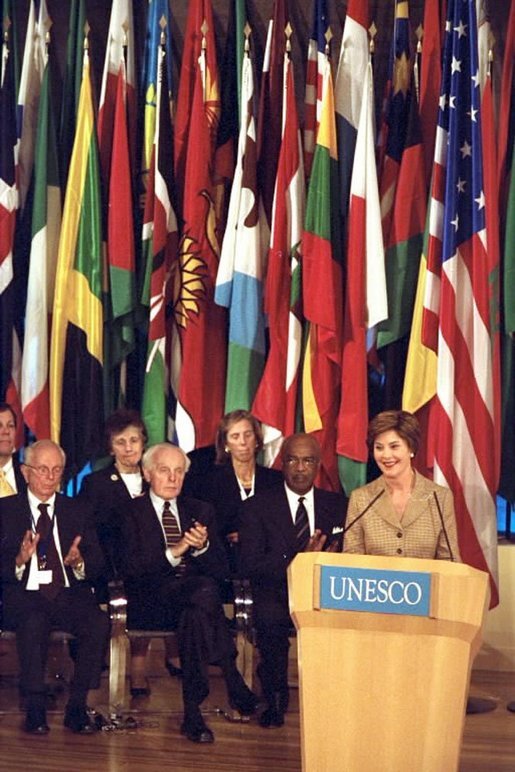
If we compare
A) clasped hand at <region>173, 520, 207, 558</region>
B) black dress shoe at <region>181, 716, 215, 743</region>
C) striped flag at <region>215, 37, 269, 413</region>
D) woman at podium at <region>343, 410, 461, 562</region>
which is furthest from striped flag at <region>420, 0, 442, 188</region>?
black dress shoe at <region>181, 716, 215, 743</region>

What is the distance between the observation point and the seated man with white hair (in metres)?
5.38

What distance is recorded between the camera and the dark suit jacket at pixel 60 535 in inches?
219

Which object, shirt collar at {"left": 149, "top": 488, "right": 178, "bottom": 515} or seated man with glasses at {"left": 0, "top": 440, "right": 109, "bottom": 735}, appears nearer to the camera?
seated man with glasses at {"left": 0, "top": 440, "right": 109, "bottom": 735}

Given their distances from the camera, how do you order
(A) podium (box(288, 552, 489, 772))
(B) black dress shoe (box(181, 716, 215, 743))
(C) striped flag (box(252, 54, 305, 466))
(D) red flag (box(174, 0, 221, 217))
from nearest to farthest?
(A) podium (box(288, 552, 489, 772)) < (B) black dress shoe (box(181, 716, 215, 743)) < (C) striped flag (box(252, 54, 305, 466)) < (D) red flag (box(174, 0, 221, 217))

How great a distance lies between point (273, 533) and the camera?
5.79 metres

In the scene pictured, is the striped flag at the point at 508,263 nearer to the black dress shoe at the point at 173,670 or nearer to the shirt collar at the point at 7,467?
the black dress shoe at the point at 173,670

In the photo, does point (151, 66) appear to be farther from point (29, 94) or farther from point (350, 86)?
point (350, 86)

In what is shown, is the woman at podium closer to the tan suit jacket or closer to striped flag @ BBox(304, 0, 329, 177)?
the tan suit jacket

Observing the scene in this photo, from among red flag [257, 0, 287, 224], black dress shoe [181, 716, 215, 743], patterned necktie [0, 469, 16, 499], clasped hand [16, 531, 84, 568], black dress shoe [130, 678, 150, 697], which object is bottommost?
black dress shoe [181, 716, 215, 743]

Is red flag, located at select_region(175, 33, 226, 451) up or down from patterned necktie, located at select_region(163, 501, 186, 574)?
up

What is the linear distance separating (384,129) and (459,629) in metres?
3.25

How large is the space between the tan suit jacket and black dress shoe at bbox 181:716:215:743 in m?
0.89

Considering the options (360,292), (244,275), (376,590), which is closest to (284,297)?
(244,275)

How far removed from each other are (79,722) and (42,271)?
2.33 m
